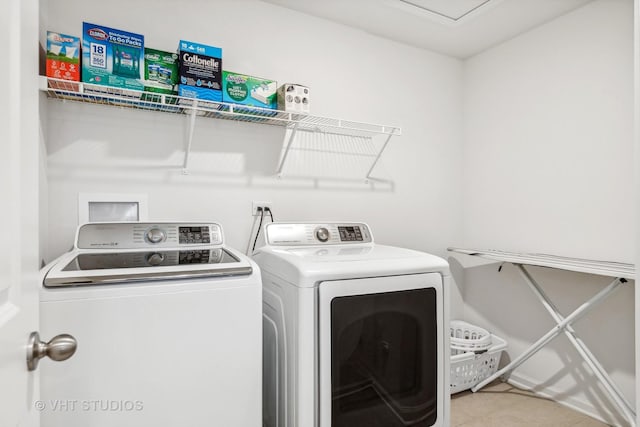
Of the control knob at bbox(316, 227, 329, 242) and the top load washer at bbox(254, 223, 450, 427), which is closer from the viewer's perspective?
the top load washer at bbox(254, 223, 450, 427)

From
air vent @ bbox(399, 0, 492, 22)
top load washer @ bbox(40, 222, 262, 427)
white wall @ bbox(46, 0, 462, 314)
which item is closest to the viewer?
top load washer @ bbox(40, 222, 262, 427)

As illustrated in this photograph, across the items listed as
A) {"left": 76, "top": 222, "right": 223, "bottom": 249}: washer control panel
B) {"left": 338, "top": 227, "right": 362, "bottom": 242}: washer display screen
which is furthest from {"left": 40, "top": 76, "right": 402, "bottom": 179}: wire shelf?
{"left": 338, "top": 227, "right": 362, "bottom": 242}: washer display screen

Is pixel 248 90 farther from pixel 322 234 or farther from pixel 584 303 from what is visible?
pixel 584 303

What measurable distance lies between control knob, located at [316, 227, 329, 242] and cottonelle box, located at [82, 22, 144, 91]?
1136 millimetres

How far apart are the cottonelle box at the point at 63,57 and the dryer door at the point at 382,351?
1401 millimetres

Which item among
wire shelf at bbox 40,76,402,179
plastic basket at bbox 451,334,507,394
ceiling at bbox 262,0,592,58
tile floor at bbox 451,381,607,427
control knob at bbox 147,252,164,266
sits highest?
ceiling at bbox 262,0,592,58

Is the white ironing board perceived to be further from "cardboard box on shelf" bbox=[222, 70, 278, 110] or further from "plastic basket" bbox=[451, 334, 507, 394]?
"cardboard box on shelf" bbox=[222, 70, 278, 110]

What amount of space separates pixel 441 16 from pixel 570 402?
2.60 meters

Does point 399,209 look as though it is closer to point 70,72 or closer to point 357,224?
point 357,224

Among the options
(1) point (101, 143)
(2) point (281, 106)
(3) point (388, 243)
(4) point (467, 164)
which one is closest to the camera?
(1) point (101, 143)

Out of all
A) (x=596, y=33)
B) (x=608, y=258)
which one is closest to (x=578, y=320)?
(x=608, y=258)

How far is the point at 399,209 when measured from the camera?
2756 mm

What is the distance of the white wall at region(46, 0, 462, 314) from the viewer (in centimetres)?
182

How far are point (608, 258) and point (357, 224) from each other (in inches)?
58.8
